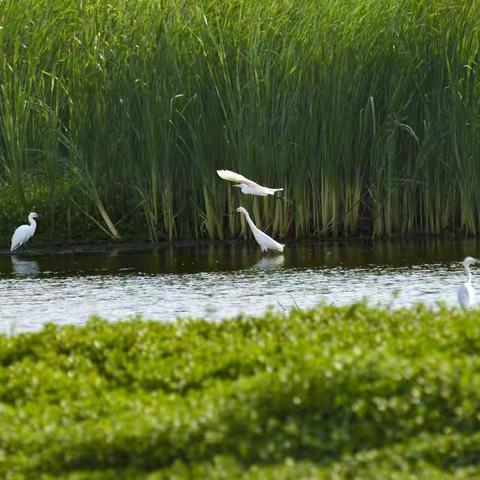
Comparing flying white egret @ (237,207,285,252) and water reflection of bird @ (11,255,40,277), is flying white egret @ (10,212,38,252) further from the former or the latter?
flying white egret @ (237,207,285,252)

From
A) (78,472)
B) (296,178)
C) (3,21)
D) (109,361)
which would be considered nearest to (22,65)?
(3,21)

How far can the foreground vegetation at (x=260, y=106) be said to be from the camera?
19.2 meters

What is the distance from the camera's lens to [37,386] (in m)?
7.50

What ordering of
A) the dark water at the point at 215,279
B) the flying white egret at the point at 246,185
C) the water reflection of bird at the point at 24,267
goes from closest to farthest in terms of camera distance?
the dark water at the point at 215,279 → the water reflection of bird at the point at 24,267 → the flying white egret at the point at 246,185

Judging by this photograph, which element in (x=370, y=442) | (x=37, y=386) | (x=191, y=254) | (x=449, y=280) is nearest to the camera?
(x=370, y=442)

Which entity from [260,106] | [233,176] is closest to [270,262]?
[233,176]

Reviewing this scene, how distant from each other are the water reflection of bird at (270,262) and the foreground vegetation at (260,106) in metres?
1.24

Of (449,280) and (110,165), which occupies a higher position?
(110,165)

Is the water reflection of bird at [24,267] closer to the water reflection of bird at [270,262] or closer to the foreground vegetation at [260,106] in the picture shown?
the foreground vegetation at [260,106]

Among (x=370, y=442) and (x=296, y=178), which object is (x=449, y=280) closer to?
(x=296, y=178)

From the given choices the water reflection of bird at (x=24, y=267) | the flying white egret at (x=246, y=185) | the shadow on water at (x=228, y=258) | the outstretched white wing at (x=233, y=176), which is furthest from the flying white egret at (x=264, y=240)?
the water reflection of bird at (x=24, y=267)

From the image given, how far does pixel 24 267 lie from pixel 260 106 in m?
3.49

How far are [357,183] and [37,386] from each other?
1243 centimetres

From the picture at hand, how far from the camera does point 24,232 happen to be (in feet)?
64.0
